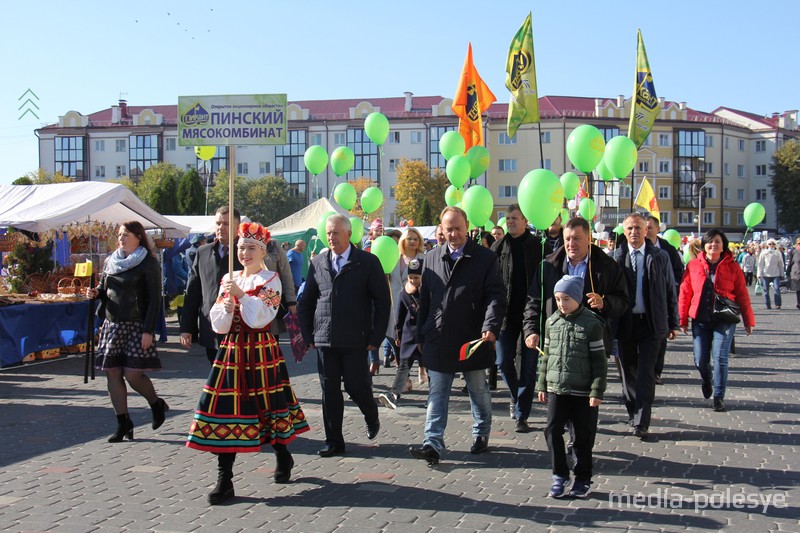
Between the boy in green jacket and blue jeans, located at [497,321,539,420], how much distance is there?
190cm

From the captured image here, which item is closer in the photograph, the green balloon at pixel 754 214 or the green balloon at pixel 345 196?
the green balloon at pixel 345 196

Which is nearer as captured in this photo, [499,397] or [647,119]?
[499,397]

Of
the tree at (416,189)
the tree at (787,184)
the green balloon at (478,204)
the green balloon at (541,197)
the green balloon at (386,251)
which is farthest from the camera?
the tree at (787,184)

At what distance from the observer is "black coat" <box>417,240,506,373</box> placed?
651 centimetres

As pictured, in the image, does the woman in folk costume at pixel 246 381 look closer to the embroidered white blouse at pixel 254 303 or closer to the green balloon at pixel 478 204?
the embroidered white blouse at pixel 254 303

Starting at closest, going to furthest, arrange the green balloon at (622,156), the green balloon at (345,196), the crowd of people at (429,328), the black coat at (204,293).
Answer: the crowd of people at (429,328) → the black coat at (204,293) → the green balloon at (622,156) → the green balloon at (345,196)

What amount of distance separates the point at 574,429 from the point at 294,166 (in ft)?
268

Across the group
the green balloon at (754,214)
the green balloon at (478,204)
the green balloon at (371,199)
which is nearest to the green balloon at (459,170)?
the green balloon at (478,204)

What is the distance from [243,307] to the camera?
5578 millimetres

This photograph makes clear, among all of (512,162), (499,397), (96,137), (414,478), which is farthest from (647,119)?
(96,137)

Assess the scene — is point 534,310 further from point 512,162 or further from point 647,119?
point 512,162

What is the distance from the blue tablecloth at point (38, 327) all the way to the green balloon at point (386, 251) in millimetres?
5837

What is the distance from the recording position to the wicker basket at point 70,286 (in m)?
14.1

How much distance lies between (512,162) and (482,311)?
3139 inches
